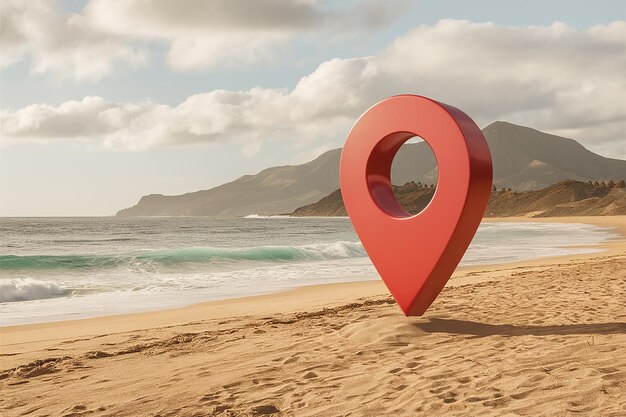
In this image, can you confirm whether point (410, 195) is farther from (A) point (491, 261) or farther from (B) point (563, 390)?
(B) point (563, 390)

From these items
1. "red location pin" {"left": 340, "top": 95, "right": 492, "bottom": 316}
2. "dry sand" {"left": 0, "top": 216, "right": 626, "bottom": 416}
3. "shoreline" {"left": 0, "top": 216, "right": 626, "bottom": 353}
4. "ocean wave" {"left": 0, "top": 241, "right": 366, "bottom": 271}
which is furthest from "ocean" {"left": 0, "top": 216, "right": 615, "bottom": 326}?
"red location pin" {"left": 340, "top": 95, "right": 492, "bottom": 316}

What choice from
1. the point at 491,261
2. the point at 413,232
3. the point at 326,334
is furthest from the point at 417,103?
the point at 491,261

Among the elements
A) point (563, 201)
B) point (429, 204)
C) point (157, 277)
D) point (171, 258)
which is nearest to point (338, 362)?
point (429, 204)

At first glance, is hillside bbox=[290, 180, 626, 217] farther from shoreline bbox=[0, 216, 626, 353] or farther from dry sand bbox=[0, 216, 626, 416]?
dry sand bbox=[0, 216, 626, 416]

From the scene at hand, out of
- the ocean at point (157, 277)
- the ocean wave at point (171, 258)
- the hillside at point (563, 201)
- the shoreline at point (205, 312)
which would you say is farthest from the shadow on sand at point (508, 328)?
the hillside at point (563, 201)

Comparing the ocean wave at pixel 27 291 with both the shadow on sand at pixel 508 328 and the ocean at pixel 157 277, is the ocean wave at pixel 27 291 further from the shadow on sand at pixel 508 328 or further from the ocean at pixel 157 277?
the shadow on sand at pixel 508 328

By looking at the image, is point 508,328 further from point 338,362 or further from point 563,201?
point 563,201
